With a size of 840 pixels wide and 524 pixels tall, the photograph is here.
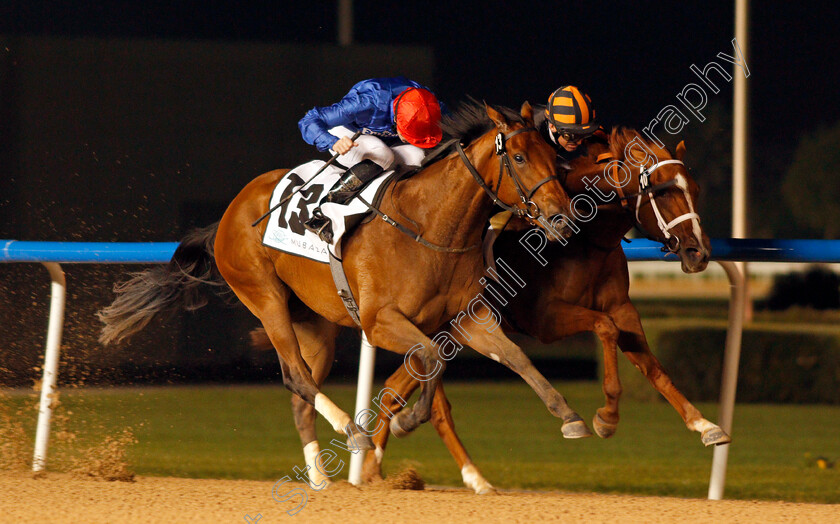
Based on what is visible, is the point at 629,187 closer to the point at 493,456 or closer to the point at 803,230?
the point at 493,456

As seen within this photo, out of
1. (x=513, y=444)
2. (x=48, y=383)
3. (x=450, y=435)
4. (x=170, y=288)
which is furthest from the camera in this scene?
(x=513, y=444)

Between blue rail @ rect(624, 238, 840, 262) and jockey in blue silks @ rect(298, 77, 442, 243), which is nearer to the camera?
jockey in blue silks @ rect(298, 77, 442, 243)

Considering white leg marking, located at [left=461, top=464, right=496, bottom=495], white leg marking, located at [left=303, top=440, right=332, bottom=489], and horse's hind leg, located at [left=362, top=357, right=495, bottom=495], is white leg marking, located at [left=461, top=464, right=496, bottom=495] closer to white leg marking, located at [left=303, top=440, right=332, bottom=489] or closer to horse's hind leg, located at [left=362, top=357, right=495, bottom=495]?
horse's hind leg, located at [left=362, top=357, right=495, bottom=495]

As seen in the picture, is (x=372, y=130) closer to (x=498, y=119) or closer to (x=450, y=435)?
(x=498, y=119)

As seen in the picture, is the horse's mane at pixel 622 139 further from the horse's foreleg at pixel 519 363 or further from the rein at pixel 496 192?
the horse's foreleg at pixel 519 363

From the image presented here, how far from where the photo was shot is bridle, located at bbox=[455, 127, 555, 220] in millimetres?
3152

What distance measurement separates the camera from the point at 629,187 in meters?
3.65

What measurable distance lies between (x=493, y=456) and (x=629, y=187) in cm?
337

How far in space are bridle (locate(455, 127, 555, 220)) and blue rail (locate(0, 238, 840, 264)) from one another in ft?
2.93

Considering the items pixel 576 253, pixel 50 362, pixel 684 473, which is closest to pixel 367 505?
pixel 576 253

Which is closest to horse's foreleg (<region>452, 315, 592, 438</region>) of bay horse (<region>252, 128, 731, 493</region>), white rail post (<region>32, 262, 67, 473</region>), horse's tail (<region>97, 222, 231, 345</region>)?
bay horse (<region>252, 128, 731, 493</region>)

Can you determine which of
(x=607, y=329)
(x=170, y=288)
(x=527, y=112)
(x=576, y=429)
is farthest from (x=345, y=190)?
(x=170, y=288)

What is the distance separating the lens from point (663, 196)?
139 inches

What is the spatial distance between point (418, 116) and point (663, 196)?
86 cm
